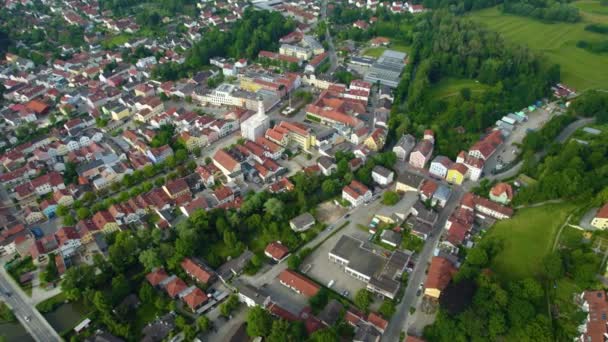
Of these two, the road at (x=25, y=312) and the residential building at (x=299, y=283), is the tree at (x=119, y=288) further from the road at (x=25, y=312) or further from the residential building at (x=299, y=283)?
the residential building at (x=299, y=283)

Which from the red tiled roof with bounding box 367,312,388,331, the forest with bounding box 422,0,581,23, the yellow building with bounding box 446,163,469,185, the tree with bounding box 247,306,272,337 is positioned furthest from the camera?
the forest with bounding box 422,0,581,23

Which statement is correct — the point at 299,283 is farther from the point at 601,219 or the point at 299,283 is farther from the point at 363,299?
the point at 601,219

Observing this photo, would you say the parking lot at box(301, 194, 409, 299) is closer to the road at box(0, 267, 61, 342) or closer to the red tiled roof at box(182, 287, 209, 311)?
the red tiled roof at box(182, 287, 209, 311)

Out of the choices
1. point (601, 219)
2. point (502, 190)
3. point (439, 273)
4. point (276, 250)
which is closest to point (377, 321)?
point (439, 273)

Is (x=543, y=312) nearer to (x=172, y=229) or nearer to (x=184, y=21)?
(x=172, y=229)

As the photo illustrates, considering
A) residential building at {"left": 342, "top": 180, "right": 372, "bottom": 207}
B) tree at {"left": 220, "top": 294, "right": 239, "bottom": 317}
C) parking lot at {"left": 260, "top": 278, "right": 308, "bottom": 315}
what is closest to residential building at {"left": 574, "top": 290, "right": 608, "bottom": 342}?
residential building at {"left": 342, "top": 180, "right": 372, "bottom": 207}

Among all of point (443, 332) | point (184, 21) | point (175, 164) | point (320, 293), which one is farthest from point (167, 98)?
point (443, 332)

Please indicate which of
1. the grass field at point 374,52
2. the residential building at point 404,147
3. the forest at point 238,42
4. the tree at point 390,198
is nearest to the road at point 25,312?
the tree at point 390,198

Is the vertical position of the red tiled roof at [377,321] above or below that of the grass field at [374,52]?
A: below
